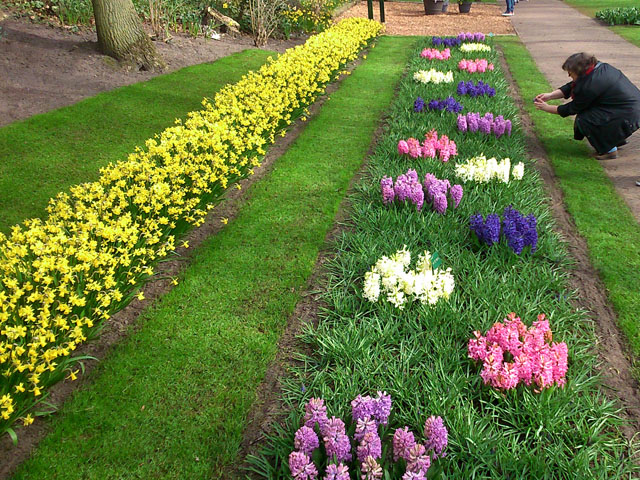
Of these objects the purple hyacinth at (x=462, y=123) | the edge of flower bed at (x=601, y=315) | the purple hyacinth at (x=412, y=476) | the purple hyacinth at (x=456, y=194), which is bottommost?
the edge of flower bed at (x=601, y=315)

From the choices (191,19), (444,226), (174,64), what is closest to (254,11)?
(191,19)

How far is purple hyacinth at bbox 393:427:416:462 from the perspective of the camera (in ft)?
7.30

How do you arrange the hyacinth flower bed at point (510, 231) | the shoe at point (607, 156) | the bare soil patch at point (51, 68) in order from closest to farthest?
the hyacinth flower bed at point (510, 231)
the shoe at point (607, 156)
the bare soil patch at point (51, 68)

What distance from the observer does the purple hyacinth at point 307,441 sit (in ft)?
7.38

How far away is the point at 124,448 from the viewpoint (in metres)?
2.62

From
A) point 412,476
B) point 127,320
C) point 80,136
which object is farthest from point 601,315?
point 80,136

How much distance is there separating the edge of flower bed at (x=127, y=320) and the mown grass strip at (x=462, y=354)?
1182mm

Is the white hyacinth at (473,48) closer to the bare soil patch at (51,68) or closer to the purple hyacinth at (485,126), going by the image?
the bare soil patch at (51,68)

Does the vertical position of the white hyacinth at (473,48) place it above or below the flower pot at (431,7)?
below

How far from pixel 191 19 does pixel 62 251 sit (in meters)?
10.7

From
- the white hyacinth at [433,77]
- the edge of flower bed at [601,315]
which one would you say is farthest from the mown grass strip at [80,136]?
the edge of flower bed at [601,315]

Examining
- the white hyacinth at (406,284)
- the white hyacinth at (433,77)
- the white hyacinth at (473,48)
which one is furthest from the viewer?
the white hyacinth at (473,48)

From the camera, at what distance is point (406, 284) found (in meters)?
3.50

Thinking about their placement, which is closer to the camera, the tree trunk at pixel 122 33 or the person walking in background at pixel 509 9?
the tree trunk at pixel 122 33
